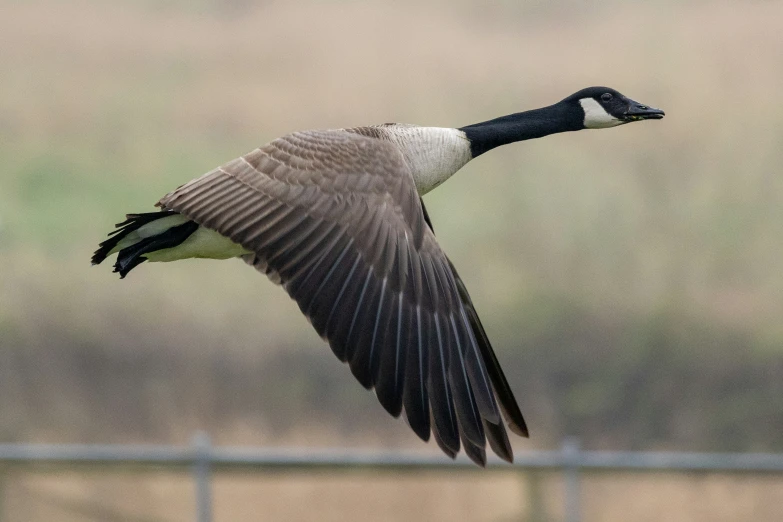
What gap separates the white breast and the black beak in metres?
1.12

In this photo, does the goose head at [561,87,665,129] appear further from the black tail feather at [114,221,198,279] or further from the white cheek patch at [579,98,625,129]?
the black tail feather at [114,221,198,279]

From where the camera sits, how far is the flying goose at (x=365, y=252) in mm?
5230

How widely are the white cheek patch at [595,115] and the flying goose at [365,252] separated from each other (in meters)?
1.07

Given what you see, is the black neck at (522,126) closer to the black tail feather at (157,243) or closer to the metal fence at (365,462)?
the black tail feather at (157,243)

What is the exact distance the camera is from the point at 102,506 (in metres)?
10.9

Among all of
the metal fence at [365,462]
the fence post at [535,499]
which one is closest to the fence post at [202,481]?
the metal fence at [365,462]

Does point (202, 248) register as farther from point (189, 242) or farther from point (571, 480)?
point (571, 480)

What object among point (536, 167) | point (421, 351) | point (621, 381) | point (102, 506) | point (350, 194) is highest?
point (350, 194)

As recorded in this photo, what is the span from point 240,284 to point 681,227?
5.68 m

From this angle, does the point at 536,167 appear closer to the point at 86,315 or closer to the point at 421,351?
the point at 86,315

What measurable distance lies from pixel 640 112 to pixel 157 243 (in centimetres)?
283

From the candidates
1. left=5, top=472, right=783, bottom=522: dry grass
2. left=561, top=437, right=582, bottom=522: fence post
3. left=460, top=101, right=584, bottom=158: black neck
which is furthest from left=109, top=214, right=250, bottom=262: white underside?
left=5, top=472, right=783, bottom=522: dry grass

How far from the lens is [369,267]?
5512mm

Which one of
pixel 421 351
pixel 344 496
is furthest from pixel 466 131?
pixel 344 496
